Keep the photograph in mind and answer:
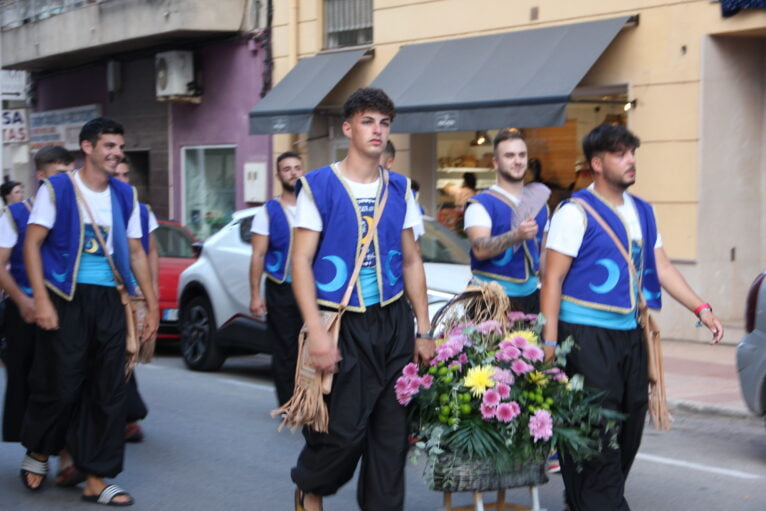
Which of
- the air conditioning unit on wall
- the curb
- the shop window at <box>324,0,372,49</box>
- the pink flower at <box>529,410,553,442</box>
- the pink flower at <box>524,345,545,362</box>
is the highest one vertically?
the shop window at <box>324,0,372,49</box>

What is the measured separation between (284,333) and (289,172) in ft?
3.97

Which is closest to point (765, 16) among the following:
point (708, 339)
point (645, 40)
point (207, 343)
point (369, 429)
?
point (645, 40)

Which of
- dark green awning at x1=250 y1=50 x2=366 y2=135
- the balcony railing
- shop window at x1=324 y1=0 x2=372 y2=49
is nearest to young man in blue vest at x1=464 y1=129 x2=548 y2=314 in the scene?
dark green awning at x1=250 y1=50 x2=366 y2=135

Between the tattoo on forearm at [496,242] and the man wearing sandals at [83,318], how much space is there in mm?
1948

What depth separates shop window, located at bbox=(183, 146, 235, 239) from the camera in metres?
20.4

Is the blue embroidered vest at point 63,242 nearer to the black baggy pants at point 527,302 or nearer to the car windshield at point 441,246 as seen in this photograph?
the black baggy pants at point 527,302

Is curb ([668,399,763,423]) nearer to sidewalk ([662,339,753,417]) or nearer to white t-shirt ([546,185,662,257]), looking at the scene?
sidewalk ([662,339,753,417])

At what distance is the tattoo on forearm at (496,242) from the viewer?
6050 millimetres

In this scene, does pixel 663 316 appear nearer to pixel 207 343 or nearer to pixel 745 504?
pixel 207 343

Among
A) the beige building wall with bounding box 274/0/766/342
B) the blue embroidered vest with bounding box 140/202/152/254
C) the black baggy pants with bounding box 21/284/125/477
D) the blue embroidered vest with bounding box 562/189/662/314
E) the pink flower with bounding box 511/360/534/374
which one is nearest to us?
the pink flower with bounding box 511/360/534/374

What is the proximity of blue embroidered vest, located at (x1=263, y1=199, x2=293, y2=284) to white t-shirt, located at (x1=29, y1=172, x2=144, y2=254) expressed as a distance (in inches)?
62.5

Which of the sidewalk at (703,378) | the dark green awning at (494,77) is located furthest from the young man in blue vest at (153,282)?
the dark green awning at (494,77)

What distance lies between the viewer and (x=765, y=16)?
39.5 feet

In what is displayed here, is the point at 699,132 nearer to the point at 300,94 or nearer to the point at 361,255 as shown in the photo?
the point at 300,94
